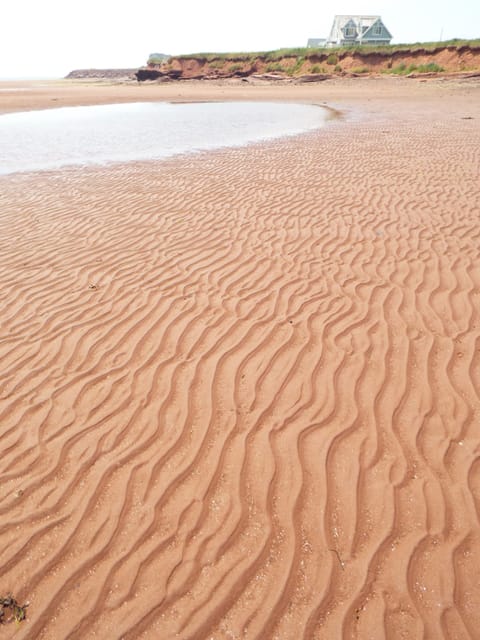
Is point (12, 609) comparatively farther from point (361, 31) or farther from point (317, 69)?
point (361, 31)

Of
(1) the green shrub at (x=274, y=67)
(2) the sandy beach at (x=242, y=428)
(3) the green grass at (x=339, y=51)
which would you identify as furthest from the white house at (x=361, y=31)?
(2) the sandy beach at (x=242, y=428)

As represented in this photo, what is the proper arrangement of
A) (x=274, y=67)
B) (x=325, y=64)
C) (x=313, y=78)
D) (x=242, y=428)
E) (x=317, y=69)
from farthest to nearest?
(x=274, y=67) → (x=325, y=64) → (x=317, y=69) → (x=313, y=78) → (x=242, y=428)

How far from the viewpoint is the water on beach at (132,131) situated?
1455 centimetres

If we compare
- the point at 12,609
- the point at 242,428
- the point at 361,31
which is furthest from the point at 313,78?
the point at 12,609

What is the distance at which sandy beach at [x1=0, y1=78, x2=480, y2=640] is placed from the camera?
7.92 ft

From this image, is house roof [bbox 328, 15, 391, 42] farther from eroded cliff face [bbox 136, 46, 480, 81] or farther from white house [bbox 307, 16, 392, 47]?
eroded cliff face [bbox 136, 46, 480, 81]

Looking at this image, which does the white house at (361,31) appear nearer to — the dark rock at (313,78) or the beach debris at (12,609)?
the dark rock at (313,78)

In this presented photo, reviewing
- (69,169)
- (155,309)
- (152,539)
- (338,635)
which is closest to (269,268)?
(155,309)

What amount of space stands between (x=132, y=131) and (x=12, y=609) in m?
21.7

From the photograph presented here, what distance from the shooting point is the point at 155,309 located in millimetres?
5066

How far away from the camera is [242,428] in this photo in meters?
3.47

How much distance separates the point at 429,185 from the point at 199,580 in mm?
9965

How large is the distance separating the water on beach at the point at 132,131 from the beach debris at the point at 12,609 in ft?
41.7

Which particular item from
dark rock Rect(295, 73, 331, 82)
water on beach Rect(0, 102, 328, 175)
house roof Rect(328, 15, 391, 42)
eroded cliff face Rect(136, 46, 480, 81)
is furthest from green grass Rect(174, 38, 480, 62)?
house roof Rect(328, 15, 391, 42)
